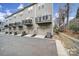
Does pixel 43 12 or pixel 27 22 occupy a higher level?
pixel 43 12

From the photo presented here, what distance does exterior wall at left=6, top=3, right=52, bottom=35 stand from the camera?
192cm

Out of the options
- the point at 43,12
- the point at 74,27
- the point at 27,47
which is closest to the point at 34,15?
the point at 43,12

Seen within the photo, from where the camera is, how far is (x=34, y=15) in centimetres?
197

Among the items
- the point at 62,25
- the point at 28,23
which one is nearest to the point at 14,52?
the point at 28,23

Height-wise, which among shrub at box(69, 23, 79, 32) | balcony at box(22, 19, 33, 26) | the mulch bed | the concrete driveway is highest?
balcony at box(22, 19, 33, 26)

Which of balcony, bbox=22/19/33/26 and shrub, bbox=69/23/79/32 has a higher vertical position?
balcony, bbox=22/19/33/26

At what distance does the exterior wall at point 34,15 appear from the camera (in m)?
1.92

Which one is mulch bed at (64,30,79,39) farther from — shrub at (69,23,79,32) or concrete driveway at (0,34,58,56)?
concrete driveway at (0,34,58,56)

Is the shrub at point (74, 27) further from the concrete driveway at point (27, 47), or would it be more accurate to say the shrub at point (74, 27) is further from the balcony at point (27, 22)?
the balcony at point (27, 22)

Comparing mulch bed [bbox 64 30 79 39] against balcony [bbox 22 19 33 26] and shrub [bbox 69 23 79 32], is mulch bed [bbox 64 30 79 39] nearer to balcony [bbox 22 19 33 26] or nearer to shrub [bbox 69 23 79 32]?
shrub [bbox 69 23 79 32]

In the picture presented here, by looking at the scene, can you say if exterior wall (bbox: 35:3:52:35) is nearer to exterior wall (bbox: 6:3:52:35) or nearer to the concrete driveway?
exterior wall (bbox: 6:3:52:35)

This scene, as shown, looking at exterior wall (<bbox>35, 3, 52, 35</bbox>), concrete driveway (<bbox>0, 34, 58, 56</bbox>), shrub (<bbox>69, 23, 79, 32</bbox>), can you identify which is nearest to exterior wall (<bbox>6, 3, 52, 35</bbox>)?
exterior wall (<bbox>35, 3, 52, 35</bbox>)

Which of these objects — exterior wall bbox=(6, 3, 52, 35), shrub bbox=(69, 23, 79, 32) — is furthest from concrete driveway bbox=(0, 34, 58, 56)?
shrub bbox=(69, 23, 79, 32)

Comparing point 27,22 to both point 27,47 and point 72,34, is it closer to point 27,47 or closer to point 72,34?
point 27,47
